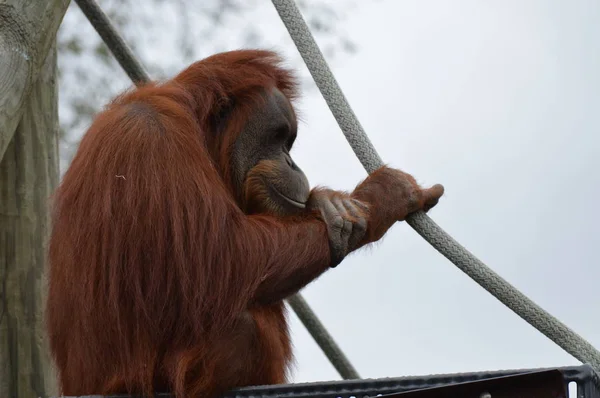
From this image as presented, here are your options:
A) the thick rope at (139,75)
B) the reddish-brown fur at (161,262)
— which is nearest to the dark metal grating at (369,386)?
the reddish-brown fur at (161,262)

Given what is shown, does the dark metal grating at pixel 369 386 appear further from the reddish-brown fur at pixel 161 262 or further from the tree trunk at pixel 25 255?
the tree trunk at pixel 25 255

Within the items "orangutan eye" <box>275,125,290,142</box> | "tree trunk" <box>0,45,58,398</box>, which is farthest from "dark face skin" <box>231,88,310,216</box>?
"tree trunk" <box>0,45,58,398</box>

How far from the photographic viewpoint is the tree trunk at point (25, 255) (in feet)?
13.1

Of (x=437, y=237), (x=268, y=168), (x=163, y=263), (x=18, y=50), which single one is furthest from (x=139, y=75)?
(x=437, y=237)

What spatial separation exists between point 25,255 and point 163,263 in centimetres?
119

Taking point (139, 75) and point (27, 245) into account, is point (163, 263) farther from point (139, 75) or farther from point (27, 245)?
point (139, 75)

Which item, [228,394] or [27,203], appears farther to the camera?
[27,203]

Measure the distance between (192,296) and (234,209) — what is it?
0.31m

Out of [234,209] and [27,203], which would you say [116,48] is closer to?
[27,203]

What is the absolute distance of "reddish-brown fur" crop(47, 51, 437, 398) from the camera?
3.06 metres

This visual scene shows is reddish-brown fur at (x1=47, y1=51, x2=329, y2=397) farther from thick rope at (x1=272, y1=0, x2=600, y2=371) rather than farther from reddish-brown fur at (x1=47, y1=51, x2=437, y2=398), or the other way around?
thick rope at (x1=272, y1=0, x2=600, y2=371)

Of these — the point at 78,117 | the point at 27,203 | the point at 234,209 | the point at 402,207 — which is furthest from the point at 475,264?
the point at 78,117

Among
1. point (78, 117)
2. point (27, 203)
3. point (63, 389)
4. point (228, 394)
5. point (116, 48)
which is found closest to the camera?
point (228, 394)

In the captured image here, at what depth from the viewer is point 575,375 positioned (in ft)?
8.02
